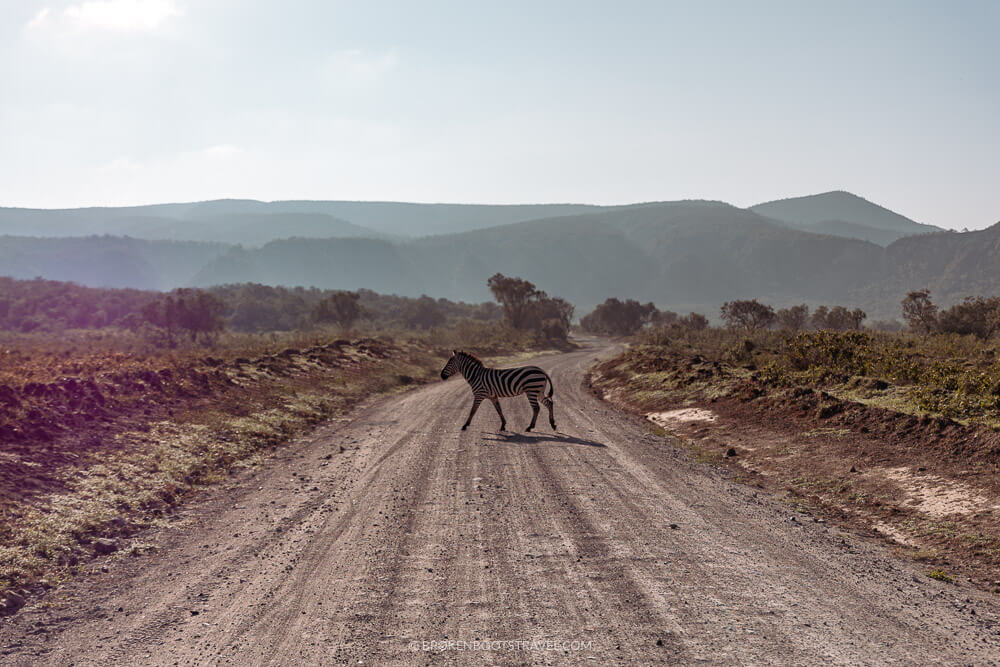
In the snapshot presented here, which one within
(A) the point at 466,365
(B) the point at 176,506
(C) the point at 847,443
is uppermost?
(A) the point at 466,365

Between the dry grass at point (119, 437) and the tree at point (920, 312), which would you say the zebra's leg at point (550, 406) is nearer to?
the dry grass at point (119, 437)

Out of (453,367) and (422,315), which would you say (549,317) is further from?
(453,367)

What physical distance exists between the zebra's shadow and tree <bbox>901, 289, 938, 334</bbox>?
131 ft

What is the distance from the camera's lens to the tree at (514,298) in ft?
309

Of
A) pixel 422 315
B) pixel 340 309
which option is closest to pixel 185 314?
pixel 340 309

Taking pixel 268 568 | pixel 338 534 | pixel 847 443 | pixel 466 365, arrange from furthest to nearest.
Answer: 1. pixel 466 365
2. pixel 847 443
3. pixel 338 534
4. pixel 268 568

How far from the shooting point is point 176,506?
10.8 metres

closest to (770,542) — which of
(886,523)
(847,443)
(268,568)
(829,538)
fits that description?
(829,538)

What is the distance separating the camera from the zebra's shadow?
1583cm

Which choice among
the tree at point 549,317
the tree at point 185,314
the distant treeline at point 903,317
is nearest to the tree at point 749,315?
the distant treeline at point 903,317

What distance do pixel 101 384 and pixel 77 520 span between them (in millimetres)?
8517

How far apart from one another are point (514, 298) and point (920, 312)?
189ft

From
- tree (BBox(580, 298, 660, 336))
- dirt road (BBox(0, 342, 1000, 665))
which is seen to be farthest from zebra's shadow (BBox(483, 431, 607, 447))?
tree (BBox(580, 298, 660, 336))

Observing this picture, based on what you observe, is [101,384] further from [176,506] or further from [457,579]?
[457,579]
